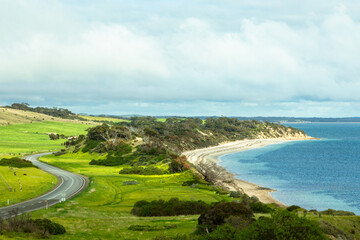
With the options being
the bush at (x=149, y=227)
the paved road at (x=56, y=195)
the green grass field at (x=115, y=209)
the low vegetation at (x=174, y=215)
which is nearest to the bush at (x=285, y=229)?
the low vegetation at (x=174, y=215)

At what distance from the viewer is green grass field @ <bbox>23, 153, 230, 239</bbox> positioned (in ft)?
96.6

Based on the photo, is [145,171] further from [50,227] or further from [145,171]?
[50,227]

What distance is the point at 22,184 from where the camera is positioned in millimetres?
57562

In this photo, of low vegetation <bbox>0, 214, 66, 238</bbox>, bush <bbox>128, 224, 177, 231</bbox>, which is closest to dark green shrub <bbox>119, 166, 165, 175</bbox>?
bush <bbox>128, 224, 177, 231</bbox>

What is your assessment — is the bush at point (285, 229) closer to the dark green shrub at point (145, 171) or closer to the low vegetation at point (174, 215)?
the low vegetation at point (174, 215)

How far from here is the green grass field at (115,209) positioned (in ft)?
96.6

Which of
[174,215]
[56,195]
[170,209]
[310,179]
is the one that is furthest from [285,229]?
[310,179]

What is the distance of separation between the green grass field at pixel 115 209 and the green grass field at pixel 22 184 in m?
8.00

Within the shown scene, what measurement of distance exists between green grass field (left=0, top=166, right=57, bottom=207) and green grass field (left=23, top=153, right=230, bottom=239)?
7998 mm

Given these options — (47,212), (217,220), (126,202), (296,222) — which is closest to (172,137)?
(126,202)

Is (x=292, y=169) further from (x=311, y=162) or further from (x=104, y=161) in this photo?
(x=104, y=161)

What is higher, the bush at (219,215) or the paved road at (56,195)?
the bush at (219,215)

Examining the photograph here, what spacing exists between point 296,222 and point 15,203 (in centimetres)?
4166

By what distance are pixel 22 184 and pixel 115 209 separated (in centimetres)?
2415
